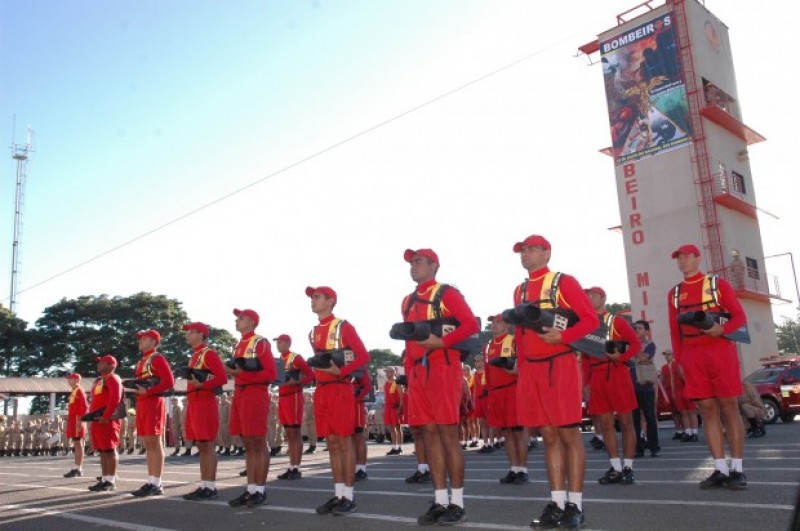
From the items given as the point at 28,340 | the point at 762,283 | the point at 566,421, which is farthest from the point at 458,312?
the point at 28,340

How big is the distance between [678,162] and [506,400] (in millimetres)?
28039

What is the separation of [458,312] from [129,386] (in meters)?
5.63

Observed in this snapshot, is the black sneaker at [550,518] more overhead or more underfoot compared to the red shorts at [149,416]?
more underfoot

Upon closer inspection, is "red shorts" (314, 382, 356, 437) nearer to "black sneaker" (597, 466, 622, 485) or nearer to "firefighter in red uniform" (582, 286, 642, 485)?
"black sneaker" (597, 466, 622, 485)

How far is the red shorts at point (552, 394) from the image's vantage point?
206 inches

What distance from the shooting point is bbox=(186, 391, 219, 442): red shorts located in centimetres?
868

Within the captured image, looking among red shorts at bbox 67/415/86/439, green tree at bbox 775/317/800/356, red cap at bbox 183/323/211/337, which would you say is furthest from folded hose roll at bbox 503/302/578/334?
green tree at bbox 775/317/800/356

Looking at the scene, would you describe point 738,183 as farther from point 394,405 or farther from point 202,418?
point 202,418

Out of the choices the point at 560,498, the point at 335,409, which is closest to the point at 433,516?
the point at 560,498

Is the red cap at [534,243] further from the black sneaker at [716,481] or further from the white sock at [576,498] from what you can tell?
the black sneaker at [716,481]

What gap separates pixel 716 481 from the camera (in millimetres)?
6676

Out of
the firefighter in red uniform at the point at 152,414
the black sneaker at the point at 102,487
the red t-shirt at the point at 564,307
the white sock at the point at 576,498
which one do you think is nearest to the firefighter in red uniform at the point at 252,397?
the firefighter in red uniform at the point at 152,414

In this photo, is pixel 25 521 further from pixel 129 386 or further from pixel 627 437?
pixel 627 437

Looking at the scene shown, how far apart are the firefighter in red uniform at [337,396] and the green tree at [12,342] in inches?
2135
